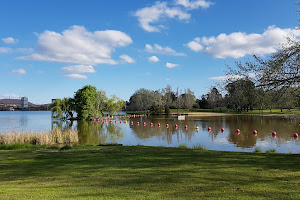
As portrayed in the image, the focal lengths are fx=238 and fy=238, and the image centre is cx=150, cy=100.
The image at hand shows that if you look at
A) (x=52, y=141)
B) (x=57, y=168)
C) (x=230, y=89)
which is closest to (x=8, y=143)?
(x=52, y=141)

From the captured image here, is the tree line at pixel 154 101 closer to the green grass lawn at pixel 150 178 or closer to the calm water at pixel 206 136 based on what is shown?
the calm water at pixel 206 136

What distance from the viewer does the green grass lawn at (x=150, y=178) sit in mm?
4871

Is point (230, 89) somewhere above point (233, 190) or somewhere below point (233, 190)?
above

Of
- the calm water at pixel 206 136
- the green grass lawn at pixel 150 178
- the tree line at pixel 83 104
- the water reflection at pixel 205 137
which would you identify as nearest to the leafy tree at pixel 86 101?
the tree line at pixel 83 104

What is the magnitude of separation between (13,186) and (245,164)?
263 inches

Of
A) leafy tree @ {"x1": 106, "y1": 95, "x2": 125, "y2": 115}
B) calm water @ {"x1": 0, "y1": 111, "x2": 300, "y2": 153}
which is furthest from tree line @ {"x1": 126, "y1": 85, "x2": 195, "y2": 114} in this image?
calm water @ {"x1": 0, "y1": 111, "x2": 300, "y2": 153}

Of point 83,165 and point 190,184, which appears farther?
point 83,165

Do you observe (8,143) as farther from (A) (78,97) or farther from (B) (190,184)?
(A) (78,97)

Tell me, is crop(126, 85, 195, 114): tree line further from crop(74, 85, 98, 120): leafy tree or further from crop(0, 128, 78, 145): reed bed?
crop(0, 128, 78, 145): reed bed

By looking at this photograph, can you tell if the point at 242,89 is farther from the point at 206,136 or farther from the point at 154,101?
the point at 154,101

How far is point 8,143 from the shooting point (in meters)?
15.0

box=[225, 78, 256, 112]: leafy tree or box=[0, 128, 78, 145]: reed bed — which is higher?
box=[225, 78, 256, 112]: leafy tree

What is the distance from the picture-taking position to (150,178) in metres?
6.11

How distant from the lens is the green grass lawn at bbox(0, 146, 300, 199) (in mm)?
4871
